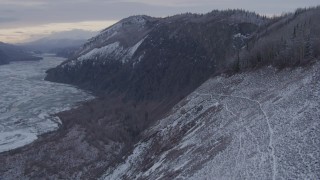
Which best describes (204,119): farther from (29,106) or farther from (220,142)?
(29,106)

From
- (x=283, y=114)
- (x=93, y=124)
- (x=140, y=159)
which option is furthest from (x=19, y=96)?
(x=283, y=114)

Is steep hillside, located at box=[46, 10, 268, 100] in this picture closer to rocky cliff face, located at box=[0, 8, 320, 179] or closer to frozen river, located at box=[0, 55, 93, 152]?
rocky cliff face, located at box=[0, 8, 320, 179]

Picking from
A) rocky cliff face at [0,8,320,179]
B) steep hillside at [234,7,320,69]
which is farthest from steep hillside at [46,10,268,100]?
steep hillside at [234,7,320,69]

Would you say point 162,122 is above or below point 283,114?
below

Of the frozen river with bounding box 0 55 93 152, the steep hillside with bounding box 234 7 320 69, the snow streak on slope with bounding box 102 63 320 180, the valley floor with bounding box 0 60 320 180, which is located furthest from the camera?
the frozen river with bounding box 0 55 93 152

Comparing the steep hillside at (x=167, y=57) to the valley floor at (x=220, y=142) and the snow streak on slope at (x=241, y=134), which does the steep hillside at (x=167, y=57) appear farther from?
the valley floor at (x=220, y=142)

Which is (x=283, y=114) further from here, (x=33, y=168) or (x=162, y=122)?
(x=33, y=168)

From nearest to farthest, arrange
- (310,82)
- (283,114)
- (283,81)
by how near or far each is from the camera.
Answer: (283,114), (310,82), (283,81)

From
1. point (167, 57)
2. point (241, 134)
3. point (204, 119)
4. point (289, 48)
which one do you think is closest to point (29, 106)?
point (167, 57)
